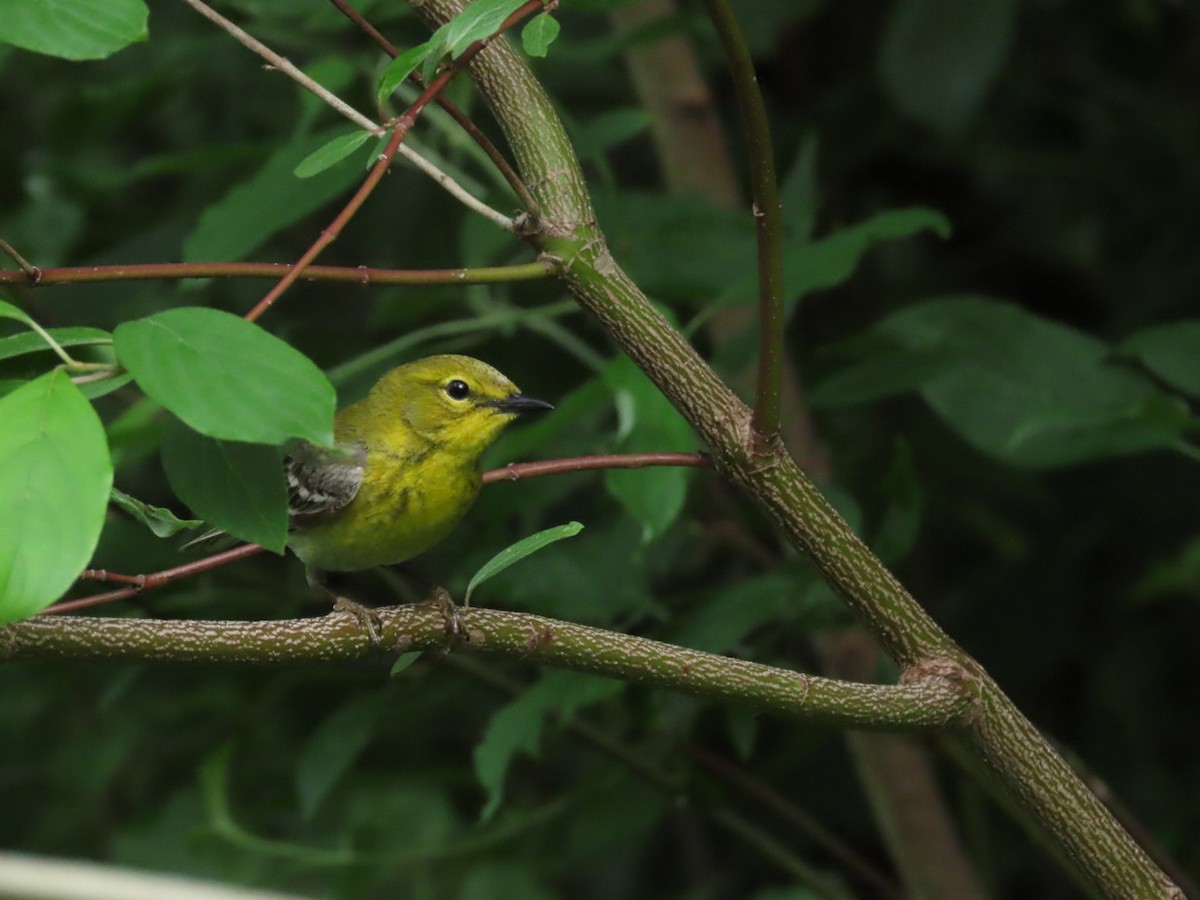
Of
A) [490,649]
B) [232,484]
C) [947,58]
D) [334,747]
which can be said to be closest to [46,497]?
[232,484]

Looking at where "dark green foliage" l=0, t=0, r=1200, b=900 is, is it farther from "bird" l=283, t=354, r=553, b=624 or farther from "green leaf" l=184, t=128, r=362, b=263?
"bird" l=283, t=354, r=553, b=624

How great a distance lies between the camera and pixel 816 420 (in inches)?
159

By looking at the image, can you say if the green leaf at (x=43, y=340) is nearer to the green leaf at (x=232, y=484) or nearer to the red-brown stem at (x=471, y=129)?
the green leaf at (x=232, y=484)

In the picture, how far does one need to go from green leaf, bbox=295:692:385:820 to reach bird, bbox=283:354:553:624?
1.62 feet

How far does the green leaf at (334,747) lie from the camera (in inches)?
123

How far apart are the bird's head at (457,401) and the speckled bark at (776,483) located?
3.41 feet

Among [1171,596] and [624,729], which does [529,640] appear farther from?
[1171,596]

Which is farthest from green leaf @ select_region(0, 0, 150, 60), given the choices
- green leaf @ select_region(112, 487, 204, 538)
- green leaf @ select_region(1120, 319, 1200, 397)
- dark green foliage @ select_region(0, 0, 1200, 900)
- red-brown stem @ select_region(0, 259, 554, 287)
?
green leaf @ select_region(1120, 319, 1200, 397)

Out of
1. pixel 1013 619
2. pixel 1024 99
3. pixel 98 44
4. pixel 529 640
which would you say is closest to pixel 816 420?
pixel 1013 619

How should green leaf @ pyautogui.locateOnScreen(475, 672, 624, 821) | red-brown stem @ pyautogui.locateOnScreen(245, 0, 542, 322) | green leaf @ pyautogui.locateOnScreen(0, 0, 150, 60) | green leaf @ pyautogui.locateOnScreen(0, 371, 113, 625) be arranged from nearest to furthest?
green leaf @ pyautogui.locateOnScreen(0, 371, 113, 625), green leaf @ pyautogui.locateOnScreen(0, 0, 150, 60), red-brown stem @ pyautogui.locateOnScreen(245, 0, 542, 322), green leaf @ pyautogui.locateOnScreen(475, 672, 624, 821)

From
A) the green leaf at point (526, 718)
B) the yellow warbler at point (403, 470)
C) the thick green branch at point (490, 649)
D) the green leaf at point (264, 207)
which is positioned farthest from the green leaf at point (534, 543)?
the green leaf at point (264, 207)

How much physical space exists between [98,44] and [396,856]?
2667 mm

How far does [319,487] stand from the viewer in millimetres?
2680

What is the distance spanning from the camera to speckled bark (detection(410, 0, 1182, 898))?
5.50 ft
